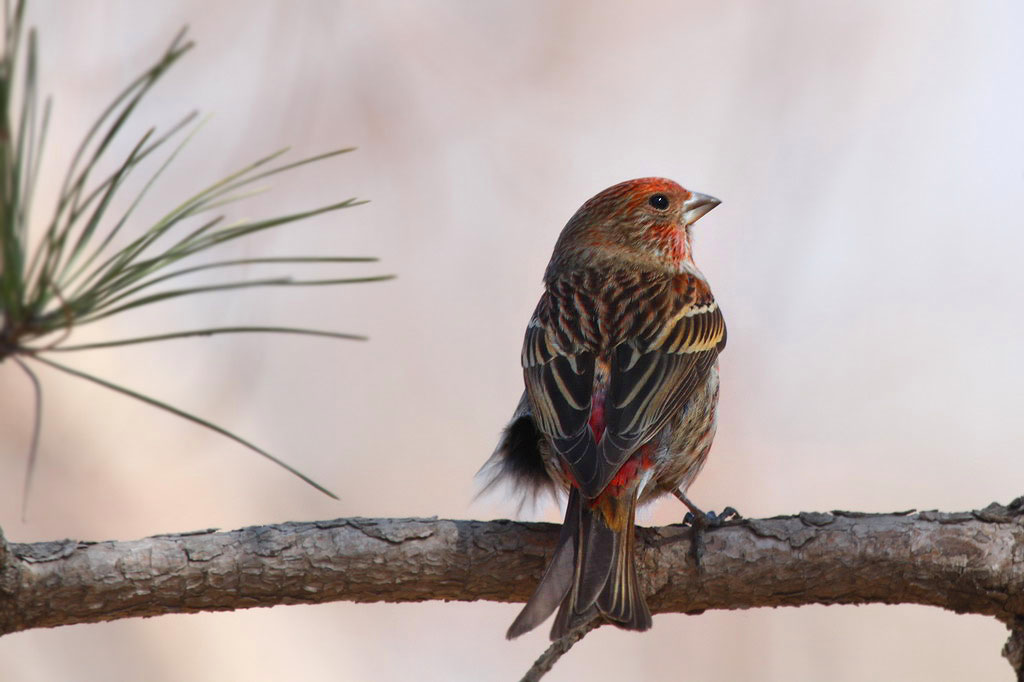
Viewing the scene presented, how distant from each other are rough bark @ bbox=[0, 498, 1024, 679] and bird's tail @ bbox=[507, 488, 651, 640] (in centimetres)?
14

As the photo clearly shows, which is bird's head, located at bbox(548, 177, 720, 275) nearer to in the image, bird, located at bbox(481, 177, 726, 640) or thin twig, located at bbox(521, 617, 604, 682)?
bird, located at bbox(481, 177, 726, 640)

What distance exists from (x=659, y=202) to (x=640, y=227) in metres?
0.17

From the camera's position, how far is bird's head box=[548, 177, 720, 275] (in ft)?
19.3

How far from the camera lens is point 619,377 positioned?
14.9 ft

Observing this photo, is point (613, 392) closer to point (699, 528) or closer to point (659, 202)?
point (699, 528)

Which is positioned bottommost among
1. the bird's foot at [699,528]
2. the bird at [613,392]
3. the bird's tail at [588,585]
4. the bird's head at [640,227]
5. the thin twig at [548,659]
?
the thin twig at [548,659]

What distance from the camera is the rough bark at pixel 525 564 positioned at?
3.58 metres

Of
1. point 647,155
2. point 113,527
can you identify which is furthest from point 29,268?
point 647,155

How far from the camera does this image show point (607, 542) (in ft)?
12.9

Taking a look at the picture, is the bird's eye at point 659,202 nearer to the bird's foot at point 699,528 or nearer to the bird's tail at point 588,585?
the bird's foot at point 699,528

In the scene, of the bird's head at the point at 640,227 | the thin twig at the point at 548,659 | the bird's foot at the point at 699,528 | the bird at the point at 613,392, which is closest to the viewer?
the thin twig at the point at 548,659

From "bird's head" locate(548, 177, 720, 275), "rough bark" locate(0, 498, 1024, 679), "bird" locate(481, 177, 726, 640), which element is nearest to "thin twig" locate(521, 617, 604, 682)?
"bird" locate(481, 177, 726, 640)

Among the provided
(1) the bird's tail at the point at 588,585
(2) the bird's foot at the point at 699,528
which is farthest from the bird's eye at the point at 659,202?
(1) the bird's tail at the point at 588,585

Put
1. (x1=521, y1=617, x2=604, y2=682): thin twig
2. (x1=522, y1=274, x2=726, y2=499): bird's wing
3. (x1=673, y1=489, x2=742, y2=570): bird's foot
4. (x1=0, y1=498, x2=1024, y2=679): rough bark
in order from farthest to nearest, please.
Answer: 1. (x1=522, y1=274, x2=726, y2=499): bird's wing
2. (x1=673, y1=489, x2=742, y2=570): bird's foot
3. (x1=0, y1=498, x2=1024, y2=679): rough bark
4. (x1=521, y1=617, x2=604, y2=682): thin twig
